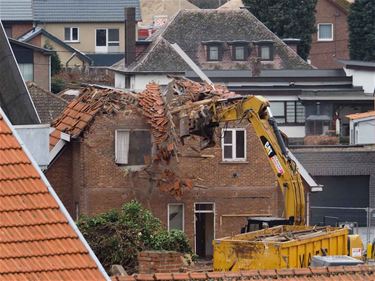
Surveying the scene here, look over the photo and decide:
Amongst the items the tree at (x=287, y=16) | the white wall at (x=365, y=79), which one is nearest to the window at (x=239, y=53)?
the white wall at (x=365, y=79)

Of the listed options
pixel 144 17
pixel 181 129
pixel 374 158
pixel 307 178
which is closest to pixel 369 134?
pixel 374 158

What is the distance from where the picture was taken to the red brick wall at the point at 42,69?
64000 mm

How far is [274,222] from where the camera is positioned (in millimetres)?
32812

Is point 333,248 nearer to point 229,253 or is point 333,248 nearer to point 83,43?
point 229,253

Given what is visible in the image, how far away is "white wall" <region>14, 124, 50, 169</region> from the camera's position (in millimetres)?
17031

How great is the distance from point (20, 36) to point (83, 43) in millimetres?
8514

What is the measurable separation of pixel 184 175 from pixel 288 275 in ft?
73.6

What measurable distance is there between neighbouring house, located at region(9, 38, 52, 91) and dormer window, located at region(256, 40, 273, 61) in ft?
45.0

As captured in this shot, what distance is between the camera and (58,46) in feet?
274

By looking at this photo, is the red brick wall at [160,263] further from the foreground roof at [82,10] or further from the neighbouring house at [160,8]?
the neighbouring house at [160,8]

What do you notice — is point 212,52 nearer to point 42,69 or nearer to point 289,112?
point 289,112

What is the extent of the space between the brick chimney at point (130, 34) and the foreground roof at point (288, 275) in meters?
44.5

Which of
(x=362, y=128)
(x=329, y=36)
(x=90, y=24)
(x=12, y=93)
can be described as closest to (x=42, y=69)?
(x=362, y=128)

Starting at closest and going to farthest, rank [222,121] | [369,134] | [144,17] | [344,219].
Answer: [222,121] → [344,219] → [369,134] → [144,17]
